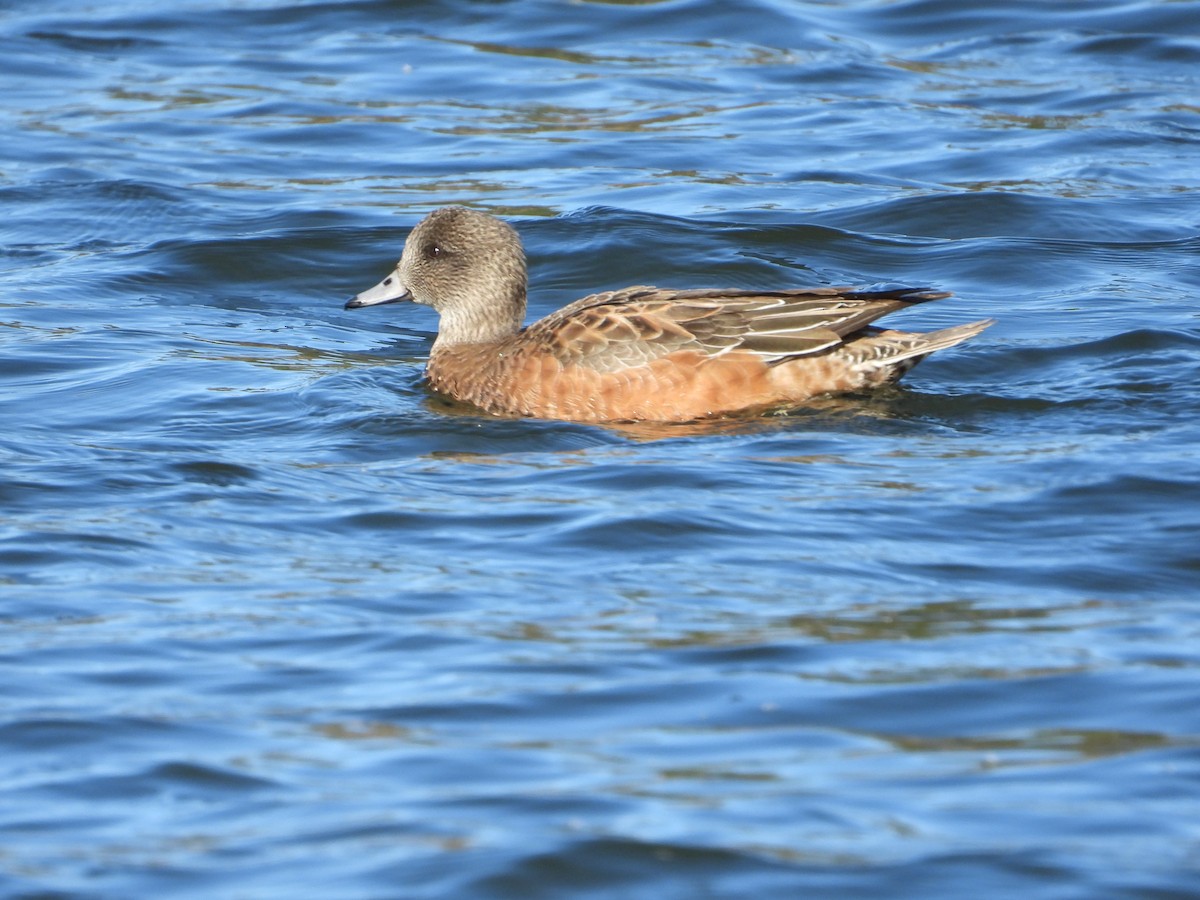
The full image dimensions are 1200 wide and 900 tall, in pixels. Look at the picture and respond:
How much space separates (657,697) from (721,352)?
3.42m

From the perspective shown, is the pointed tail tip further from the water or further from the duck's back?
the water

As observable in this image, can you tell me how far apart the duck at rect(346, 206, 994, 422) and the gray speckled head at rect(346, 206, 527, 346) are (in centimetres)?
63

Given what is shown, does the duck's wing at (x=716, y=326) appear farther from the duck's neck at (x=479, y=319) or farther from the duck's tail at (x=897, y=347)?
the duck's neck at (x=479, y=319)

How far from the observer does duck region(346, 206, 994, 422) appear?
332 inches

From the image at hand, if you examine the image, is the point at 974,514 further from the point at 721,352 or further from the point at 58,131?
the point at 58,131

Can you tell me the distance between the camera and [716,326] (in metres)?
8.53

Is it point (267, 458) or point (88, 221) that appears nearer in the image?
point (267, 458)

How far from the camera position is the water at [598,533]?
4504 mm

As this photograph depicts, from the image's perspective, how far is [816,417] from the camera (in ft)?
27.7

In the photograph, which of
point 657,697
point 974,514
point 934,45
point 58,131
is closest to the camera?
point 657,697

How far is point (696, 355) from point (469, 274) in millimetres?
1593

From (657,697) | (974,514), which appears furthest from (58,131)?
(657,697)

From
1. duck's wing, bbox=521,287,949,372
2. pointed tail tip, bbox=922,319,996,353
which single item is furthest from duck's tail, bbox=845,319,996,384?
duck's wing, bbox=521,287,949,372

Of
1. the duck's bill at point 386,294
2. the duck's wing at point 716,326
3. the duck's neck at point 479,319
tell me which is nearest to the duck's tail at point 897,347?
the duck's wing at point 716,326
